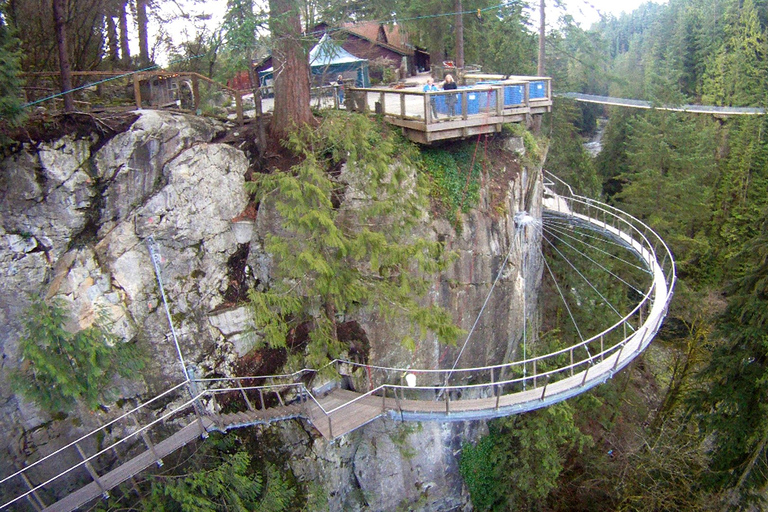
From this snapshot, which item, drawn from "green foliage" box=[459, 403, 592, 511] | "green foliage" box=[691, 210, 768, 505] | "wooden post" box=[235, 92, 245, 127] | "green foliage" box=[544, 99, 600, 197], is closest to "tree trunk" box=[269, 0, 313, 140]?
"wooden post" box=[235, 92, 245, 127]

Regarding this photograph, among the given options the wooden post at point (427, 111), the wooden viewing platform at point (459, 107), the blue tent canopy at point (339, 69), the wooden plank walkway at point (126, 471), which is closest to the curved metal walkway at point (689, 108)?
the blue tent canopy at point (339, 69)

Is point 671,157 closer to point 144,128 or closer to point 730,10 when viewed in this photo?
point 730,10

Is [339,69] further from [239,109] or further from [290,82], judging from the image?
[290,82]

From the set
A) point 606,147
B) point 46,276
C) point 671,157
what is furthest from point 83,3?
point 606,147

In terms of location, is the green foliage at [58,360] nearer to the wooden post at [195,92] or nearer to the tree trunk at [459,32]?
the wooden post at [195,92]

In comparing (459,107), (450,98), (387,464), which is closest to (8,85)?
(450,98)

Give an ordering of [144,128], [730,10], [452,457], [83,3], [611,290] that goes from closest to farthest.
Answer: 1. [144,128]
2. [83,3]
3. [452,457]
4. [611,290]
5. [730,10]

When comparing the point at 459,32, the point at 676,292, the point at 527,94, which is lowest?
the point at 676,292
